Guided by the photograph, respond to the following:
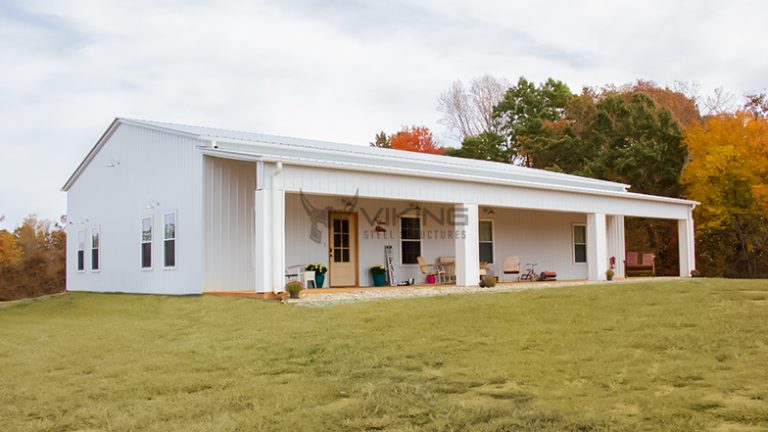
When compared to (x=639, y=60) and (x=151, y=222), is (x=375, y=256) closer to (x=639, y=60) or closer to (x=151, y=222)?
(x=151, y=222)

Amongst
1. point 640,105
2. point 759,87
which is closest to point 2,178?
point 640,105

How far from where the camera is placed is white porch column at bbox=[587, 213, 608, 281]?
19.1 m

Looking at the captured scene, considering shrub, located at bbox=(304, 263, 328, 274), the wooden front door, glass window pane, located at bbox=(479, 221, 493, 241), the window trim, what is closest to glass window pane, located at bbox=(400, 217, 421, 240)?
the wooden front door

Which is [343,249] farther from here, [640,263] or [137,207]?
[640,263]

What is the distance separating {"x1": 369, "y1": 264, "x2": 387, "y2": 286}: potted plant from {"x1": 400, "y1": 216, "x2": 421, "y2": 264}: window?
1.01 meters

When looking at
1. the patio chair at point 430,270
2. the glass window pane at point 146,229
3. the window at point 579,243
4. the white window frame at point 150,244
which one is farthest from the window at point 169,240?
the window at point 579,243

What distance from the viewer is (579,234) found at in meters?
23.2

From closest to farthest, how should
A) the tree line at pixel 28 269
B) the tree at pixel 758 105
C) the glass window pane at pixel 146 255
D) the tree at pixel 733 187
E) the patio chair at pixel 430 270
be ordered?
the glass window pane at pixel 146 255
the patio chair at pixel 430 270
the tree at pixel 733 187
the tree at pixel 758 105
the tree line at pixel 28 269

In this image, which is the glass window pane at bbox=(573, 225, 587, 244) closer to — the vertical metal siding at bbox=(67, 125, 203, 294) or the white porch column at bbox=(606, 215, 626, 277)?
the white porch column at bbox=(606, 215, 626, 277)

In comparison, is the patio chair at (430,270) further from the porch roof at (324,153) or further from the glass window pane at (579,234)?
the glass window pane at (579,234)

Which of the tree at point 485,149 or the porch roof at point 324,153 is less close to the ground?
the tree at point 485,149

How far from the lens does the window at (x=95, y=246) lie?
2045 centimetres

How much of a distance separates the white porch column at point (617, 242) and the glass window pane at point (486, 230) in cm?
485

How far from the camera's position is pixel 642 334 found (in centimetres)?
696
